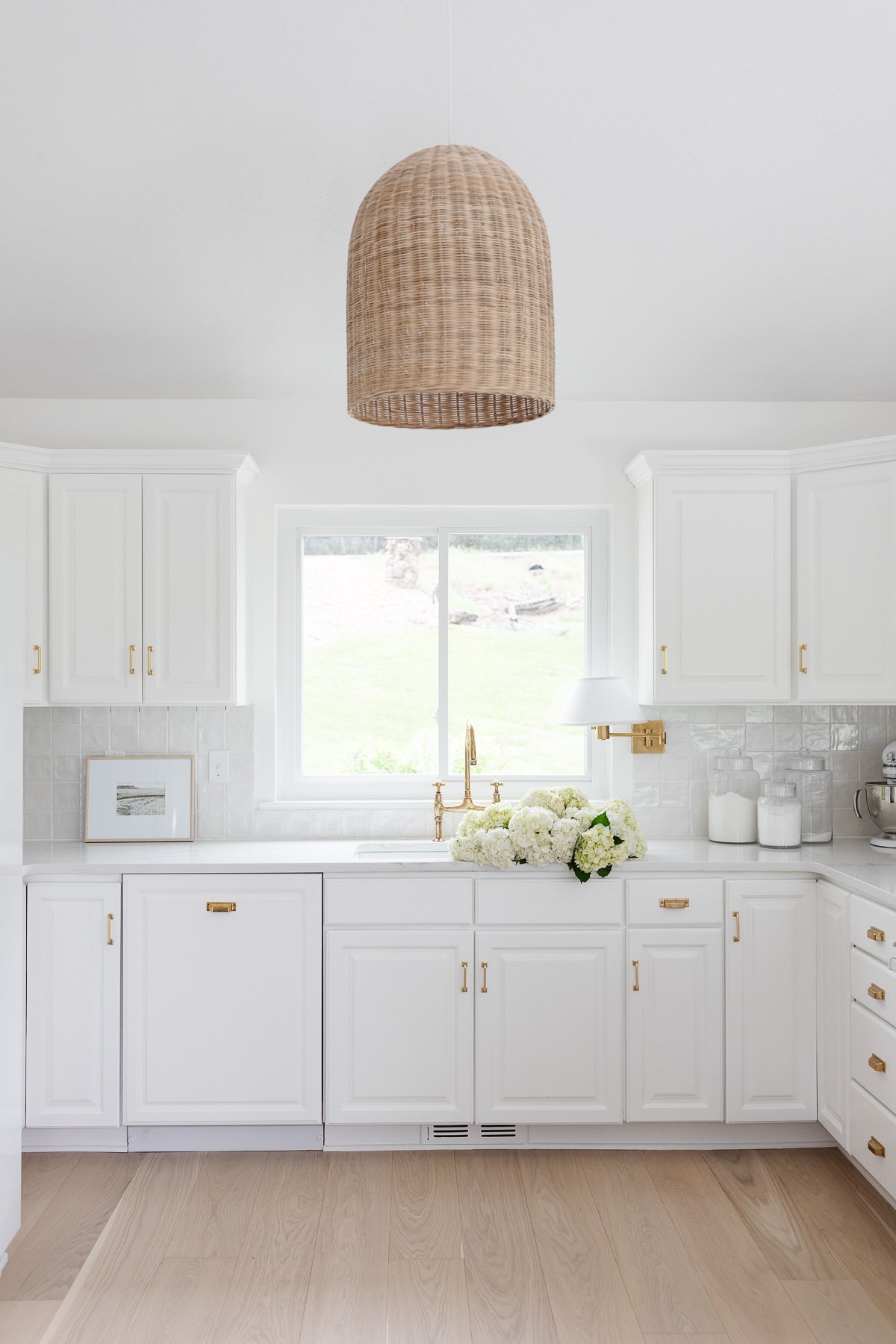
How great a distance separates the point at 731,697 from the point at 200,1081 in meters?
2.12

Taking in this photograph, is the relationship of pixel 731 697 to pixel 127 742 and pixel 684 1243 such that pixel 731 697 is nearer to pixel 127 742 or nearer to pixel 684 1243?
pixel 684 1243

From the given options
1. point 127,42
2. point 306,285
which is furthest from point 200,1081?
point 127,42

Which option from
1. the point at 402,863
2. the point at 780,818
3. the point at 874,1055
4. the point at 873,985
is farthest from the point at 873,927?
the point at 402,863

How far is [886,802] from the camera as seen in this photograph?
3420 mm

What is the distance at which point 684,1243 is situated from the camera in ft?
8.54

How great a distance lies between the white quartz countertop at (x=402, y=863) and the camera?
121 inches

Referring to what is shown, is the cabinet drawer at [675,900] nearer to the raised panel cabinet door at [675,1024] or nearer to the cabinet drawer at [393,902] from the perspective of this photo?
Answer: the raised panel cabinet door at [675,1024]

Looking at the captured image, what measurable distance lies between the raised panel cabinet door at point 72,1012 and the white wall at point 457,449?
822 mm

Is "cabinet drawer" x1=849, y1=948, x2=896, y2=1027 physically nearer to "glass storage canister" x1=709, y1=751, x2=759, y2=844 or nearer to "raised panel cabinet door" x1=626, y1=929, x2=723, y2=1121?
"raised panel cabinet door" x1=626, y1=929, x2=723, y2=1121

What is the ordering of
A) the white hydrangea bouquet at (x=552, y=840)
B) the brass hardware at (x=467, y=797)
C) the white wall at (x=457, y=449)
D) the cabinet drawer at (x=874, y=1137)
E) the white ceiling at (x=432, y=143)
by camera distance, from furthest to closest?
the white wall at (x=457, y=449) < the brass hardware at (x=467, y=797) < the white hydrangea bouquet at (x=552, y=840) < the cabinet drawer at (x=874, y=1137) < the white ceiling at (x=432, y=143)

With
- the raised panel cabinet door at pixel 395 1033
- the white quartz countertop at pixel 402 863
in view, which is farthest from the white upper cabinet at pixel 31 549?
the raised panel cabinet door at pixel 395 1033

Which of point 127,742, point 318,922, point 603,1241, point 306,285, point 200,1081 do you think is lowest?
point 603,1241

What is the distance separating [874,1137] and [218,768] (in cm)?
237

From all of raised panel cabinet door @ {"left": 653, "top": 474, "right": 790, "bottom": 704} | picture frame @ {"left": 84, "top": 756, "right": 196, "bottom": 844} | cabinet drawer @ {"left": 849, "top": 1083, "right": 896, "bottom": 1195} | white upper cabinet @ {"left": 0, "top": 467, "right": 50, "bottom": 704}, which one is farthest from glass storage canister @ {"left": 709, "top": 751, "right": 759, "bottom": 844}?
white upper cabinet @ {"left": 0, "top": 467, "right": 50, "bottom": 704}
